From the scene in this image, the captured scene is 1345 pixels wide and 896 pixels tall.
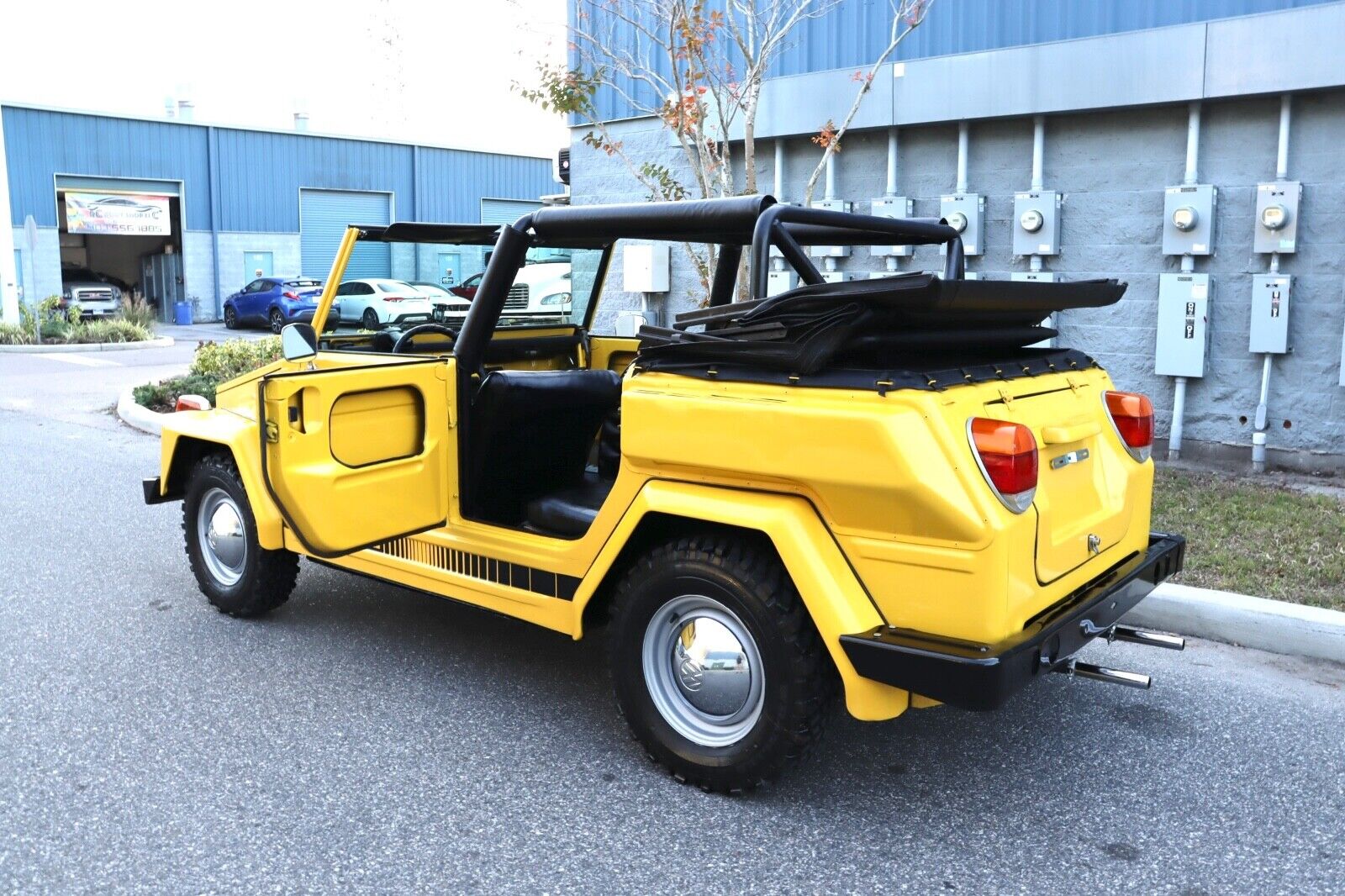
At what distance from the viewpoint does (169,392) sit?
40.9 ft

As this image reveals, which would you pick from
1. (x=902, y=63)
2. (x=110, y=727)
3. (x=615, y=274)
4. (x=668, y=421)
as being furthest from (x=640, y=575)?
(x=615, y=274)

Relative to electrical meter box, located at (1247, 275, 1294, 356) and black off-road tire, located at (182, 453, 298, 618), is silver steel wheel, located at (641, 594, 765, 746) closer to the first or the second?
black off-road tire, located at (182, 453, 298, 618)

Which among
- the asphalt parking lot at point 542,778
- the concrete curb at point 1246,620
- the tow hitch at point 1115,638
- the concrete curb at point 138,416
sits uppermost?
the tow hitch at point 1115,638

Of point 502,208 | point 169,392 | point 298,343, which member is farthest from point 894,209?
point 502,208

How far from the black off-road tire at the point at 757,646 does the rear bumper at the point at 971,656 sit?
232mm

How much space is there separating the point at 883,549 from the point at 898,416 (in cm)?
37

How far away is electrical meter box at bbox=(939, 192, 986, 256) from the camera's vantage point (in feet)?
28.1

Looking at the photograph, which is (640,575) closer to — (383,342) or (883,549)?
(883,549)

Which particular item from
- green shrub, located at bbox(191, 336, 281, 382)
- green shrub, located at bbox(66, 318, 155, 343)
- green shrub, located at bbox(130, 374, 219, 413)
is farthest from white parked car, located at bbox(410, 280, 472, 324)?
green shrub, located at bbox(66, 318, 155, 343)

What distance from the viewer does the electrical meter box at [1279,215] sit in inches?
288

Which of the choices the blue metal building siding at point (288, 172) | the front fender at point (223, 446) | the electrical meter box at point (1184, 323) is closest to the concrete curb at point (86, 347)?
the blue metal building siding at point (288, 172)

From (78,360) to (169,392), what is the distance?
27.0ft

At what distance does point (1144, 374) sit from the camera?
820cm

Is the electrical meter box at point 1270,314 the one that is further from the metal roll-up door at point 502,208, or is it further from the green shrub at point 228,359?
the metal roll-up door at point 502,208
